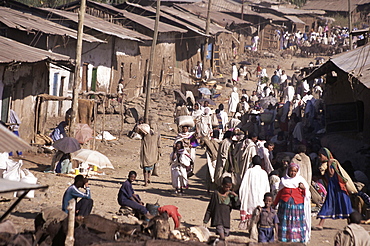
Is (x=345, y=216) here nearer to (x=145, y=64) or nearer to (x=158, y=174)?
(x=158, y=174)

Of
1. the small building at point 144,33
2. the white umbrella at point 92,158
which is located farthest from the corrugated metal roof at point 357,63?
the small building at point 144,33

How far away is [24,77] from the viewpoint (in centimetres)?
1750

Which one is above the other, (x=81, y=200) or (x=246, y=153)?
(x=246, y=153)

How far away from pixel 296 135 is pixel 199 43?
751 inches

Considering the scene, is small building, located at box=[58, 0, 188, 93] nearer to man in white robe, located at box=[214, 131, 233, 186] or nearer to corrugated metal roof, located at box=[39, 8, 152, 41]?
corrugated metal roof, located at box=[39, 8, 152, 41]

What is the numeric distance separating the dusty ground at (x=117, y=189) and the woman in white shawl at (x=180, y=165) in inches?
9.6

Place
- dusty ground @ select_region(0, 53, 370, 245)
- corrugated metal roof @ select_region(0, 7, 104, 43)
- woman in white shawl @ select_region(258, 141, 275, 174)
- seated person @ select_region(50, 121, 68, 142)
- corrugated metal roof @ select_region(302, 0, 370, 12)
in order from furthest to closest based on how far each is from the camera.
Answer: corrugated metal roof @ select_region(302, 0, 370, 12), corrugated metal roof @ select_region(0, 7, 104, 43), seated person @ select_region(50, 121, 68, 142), woman in white shawl @ select_region(258, 141, 275, 174), dusty ground @ select_region(0, 53, 370, 245)

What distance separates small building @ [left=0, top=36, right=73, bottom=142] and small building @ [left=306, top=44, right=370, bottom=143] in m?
7.53

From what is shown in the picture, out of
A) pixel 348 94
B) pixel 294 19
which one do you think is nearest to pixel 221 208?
pixel 348 94

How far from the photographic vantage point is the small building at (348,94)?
14.0 metres

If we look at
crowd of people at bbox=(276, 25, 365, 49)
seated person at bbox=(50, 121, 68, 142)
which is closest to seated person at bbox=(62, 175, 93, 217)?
seated person at bbox=(50, 121, 68, 142)

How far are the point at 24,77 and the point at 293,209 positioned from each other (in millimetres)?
10752

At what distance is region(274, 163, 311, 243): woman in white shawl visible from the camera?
9.20 m

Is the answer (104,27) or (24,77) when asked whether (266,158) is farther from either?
(104,27)
